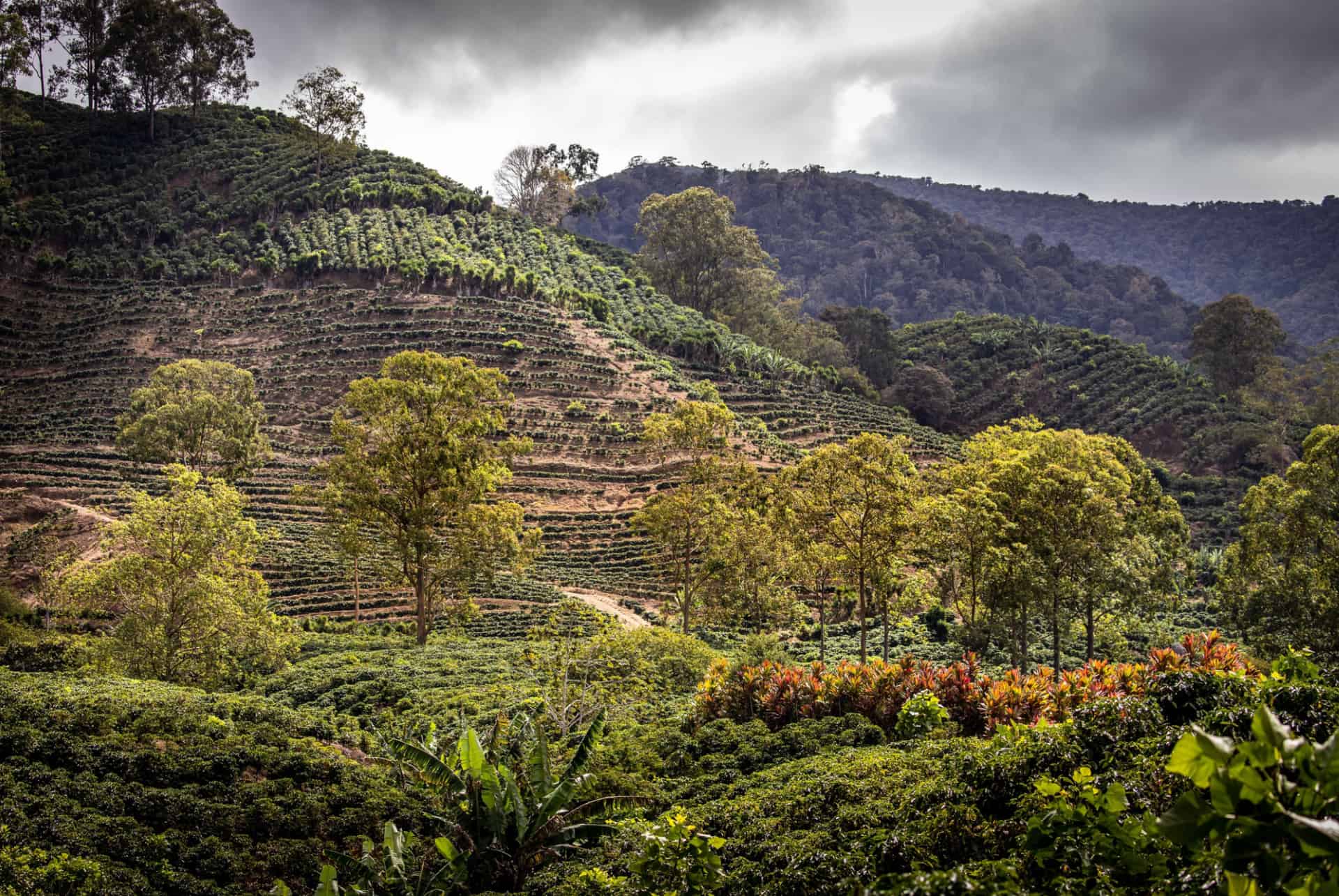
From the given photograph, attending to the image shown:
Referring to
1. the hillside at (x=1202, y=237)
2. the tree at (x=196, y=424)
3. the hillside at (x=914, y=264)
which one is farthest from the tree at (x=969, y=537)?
the hillside at (x=1202, y=237)

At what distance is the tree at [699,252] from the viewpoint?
65875 mm

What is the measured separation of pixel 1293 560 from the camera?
17.4 m

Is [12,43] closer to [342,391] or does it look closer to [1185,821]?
[342,391]

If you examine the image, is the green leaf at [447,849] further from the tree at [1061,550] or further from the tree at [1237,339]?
the tree at [1237,339]

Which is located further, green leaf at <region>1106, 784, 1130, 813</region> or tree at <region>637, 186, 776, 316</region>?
tree at <region>637, 186, 776, 316</region>

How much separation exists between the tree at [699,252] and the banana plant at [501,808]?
6263cm

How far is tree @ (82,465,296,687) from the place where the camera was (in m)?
14.1

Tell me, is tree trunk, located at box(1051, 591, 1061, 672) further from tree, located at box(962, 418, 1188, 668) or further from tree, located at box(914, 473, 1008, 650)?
tree, located at box(914, 473, 1008, 650)

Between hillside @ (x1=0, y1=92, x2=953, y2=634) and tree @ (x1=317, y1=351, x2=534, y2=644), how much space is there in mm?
6236

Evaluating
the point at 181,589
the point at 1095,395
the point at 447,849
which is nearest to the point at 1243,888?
the point at 447,849

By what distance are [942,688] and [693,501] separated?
12014mm

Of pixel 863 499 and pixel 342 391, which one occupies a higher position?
pixel 342 391

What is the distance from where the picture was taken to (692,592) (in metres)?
21.6

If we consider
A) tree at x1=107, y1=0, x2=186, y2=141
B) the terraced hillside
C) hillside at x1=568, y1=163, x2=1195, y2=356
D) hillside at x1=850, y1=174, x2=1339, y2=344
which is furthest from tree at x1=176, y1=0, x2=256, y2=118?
hillside at x1=850, y1=174, x2=1339, y2=344
